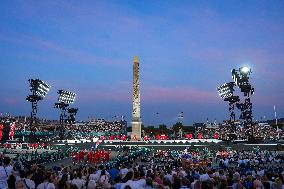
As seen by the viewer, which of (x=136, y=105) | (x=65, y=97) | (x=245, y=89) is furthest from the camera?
(x=136, y=105)

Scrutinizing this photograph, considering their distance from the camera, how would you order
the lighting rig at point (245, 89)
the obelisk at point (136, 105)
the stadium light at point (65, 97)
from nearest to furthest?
the lighting rig at point (245, 89) < the stadium light at point (65, 97) < the obelisk at point (136, 105)

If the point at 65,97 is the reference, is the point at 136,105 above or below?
below

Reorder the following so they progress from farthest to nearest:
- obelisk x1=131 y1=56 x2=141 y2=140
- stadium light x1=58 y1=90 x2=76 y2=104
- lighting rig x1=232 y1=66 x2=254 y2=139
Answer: obelisk x1=131 y1=56 x2=141 y2=140, stadium light x1=58 y1=90 x2=76 y2=104, lighting rig x1=232 y1=66 x2=254 y2=139

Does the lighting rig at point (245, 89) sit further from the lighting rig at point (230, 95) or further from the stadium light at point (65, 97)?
the stadium light at point (65, 97)

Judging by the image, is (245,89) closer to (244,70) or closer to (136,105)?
(244,70)

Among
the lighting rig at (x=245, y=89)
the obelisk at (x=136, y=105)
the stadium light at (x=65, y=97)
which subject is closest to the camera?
the lighting rig at (x=245, y=89)

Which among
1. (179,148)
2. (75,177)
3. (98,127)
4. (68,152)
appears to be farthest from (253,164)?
(98,127)

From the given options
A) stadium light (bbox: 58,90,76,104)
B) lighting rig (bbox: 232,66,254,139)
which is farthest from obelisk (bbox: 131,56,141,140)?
lighting rig (bbox: 232,66,254,139)

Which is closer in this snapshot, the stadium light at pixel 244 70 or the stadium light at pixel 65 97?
the stadium light at pixel 244 70

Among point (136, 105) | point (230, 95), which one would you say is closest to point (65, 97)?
point (136, 105)

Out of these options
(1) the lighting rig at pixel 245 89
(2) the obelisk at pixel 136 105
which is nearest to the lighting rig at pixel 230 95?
(1) the lighting rig at pixel 245 89

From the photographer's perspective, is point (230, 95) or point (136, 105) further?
point (136, 105)

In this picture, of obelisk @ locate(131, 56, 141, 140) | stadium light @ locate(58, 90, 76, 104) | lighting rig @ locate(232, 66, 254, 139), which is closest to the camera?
lighting rig @ locate(232, 66, 254, 139)

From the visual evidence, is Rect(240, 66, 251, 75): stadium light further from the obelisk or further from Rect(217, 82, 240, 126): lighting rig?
the obelisk
